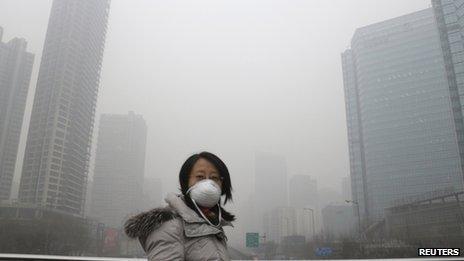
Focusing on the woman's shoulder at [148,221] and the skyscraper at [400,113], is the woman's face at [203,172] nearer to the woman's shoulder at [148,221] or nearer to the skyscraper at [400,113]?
the woman's shoulder at [148,221]

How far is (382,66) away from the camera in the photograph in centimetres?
973

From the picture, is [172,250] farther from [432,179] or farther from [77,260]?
[432,179]

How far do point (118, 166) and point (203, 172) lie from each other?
Answer: 14.3 ft

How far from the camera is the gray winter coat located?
66cm

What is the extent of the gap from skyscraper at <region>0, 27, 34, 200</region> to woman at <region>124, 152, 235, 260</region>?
5.14 meters

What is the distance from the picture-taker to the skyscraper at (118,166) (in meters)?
4.35

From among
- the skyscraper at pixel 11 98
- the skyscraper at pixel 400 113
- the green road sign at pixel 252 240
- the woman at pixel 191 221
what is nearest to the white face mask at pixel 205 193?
the woman at pixel 191 221


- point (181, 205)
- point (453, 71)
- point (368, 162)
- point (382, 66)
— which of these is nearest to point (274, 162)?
point (181, 205)

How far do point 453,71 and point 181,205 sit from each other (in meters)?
17.1

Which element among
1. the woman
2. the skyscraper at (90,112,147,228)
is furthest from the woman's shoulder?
the skyscraper at (90,112,147,228)

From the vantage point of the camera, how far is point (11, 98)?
5406 millimetres

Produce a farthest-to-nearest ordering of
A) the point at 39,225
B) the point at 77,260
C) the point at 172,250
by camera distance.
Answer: the point at 39,225 → the point at 77,260 → the point at 172,250

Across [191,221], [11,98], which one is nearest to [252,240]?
[191,221]

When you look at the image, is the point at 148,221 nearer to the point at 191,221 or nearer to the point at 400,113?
the point at 191,221
